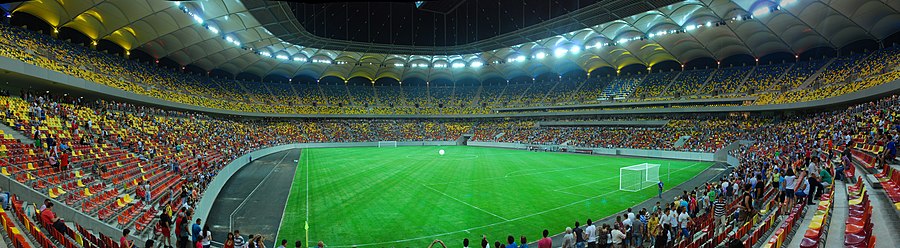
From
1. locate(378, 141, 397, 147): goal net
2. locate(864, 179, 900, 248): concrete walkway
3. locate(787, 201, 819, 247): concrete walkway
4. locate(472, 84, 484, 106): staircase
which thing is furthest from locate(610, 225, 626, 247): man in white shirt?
locate(472, 84, 484, 106): staircase

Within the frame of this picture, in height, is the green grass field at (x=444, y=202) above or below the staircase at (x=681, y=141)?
below

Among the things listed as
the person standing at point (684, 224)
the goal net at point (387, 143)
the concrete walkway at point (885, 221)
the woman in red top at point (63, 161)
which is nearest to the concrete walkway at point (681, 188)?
the person standing at point (684, 224)

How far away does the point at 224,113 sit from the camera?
187ft

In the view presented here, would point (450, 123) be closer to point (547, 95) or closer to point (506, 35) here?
point (547, 95)

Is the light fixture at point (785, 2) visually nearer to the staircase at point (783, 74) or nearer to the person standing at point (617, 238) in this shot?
the staircase at point (783, 74)

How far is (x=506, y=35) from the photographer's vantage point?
56.1m

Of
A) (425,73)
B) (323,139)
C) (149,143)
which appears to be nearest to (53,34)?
(149,143)

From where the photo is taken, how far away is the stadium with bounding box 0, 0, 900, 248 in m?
12.5

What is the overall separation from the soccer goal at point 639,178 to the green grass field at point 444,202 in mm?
563

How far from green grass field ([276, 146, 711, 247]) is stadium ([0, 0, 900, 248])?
184mm

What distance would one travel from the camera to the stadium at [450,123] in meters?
12.5

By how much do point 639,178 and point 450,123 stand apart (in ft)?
188

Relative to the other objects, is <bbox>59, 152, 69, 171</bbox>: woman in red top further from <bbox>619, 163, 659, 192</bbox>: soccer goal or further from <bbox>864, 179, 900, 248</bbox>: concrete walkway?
<bbox>619, 163, 659, 192</bbox>: soccer goal

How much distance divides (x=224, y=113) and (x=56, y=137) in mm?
39908
